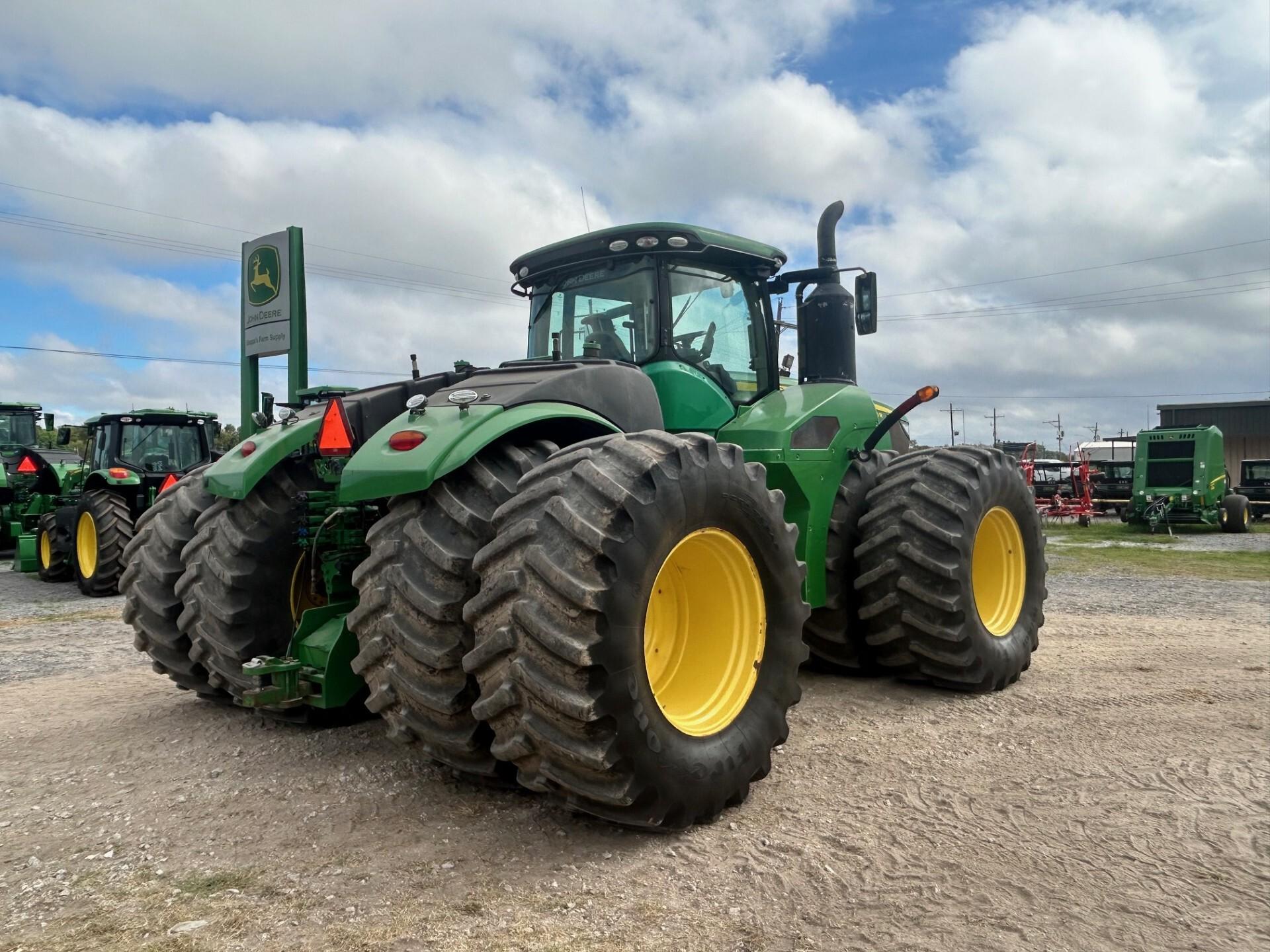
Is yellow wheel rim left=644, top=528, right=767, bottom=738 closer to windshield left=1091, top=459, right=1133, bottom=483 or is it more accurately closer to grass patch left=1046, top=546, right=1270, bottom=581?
grass patch left=1046, top=546, right=1270, bottom=581

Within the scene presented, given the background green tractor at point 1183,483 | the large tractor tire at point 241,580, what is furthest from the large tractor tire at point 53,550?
the background green tractor at point 1183,483

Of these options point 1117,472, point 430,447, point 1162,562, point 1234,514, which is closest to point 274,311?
point 430,447

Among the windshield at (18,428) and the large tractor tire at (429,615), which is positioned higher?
the windshield at (18,428)

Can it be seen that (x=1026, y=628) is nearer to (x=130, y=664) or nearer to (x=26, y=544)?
(x=130, y=664)

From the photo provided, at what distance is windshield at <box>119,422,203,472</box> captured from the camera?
13812mm

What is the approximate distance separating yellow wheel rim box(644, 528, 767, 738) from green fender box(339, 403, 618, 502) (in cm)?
80

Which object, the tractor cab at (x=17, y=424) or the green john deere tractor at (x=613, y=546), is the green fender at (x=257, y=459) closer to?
the green john deere tractor at (x=613, y=546)

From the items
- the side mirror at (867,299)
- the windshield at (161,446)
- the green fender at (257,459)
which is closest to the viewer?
the green fender at (257,459)

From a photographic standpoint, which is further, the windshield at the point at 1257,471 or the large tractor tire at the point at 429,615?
the windshield at the point at 1257,471

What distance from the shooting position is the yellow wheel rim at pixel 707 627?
379 centimetres

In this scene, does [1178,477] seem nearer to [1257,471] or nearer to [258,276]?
[1257,471]

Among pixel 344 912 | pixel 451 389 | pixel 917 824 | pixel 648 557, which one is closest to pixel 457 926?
pixel 344 912

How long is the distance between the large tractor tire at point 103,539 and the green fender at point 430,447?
358 inches

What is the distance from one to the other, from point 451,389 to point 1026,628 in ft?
13.3
